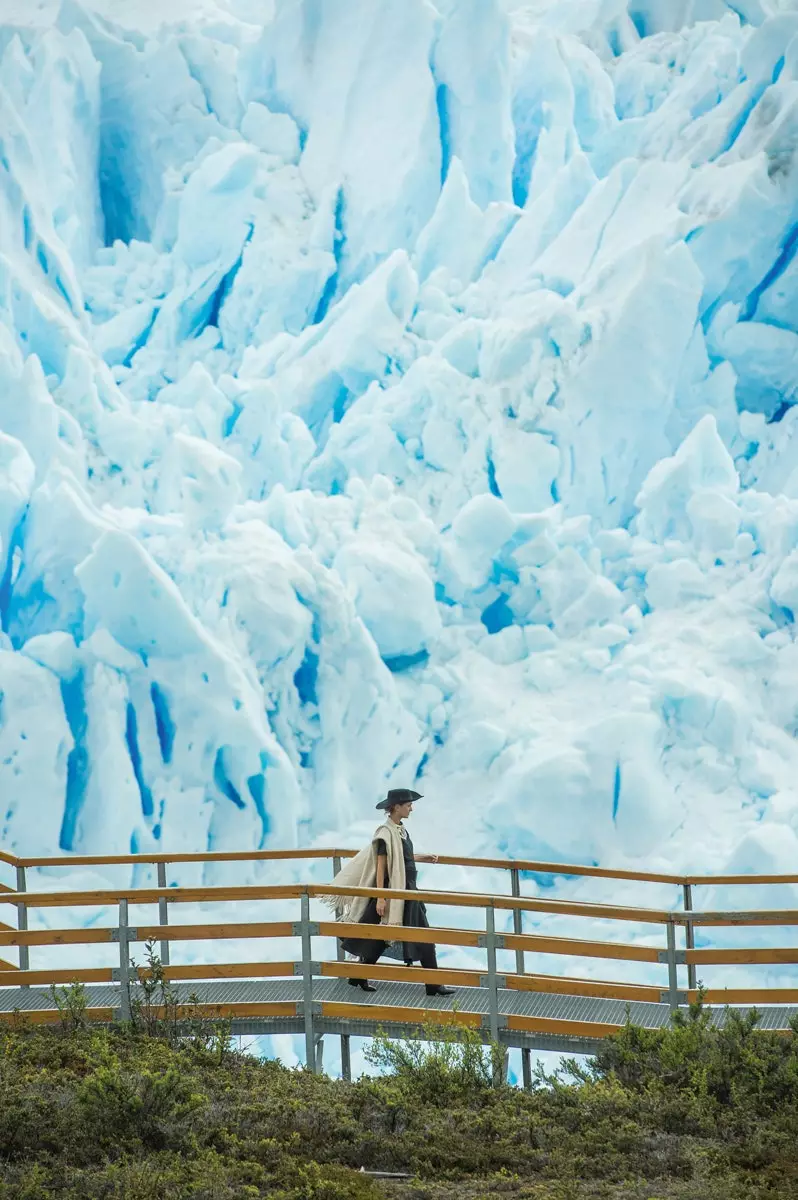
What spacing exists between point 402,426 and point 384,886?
40.6 feet

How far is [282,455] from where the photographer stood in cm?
1698

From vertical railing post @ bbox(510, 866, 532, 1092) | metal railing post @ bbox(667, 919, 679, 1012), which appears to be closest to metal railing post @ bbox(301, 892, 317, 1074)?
vertical railing post @ bbox(510, 866, 532, 1092)

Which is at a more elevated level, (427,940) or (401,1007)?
(427,940)

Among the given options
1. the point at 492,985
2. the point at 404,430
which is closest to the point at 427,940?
the point at 492,985

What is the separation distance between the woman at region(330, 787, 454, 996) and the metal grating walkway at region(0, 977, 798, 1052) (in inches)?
5.1

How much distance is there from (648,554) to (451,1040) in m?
12.6

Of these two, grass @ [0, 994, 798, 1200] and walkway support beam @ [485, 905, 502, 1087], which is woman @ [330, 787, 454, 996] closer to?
walkway support beam @ [485, 905, 502, 1087]

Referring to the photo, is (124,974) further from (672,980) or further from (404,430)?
(404,430)

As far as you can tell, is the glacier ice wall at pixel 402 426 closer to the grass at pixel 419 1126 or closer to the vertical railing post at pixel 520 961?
the vertical railing post at pixel 520 961

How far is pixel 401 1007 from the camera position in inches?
211

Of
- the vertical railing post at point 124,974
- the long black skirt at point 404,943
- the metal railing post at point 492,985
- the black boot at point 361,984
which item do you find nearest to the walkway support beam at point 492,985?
the metal railing post at point 492,985

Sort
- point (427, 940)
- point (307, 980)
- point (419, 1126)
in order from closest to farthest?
point (419, 1126) → point (427, 940) → point (307, 980)

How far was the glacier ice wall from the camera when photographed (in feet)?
45.5

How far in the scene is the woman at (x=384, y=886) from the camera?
5.70 meters
